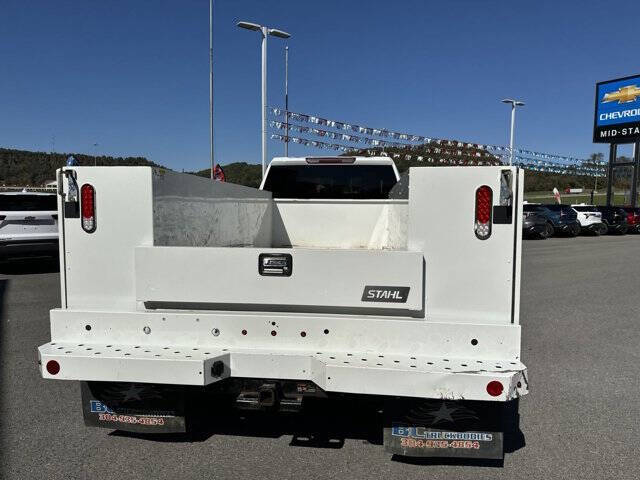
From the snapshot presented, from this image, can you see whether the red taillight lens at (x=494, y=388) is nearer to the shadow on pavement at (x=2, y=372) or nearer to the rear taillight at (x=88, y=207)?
the rear taillight at (x=88, y=207)

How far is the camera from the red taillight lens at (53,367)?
290cm

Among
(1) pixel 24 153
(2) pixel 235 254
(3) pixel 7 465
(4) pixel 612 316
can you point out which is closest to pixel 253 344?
(2) pixel 235 254

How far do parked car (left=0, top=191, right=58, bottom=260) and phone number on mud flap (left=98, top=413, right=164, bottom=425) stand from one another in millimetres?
9470

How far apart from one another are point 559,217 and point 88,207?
27.2 metres

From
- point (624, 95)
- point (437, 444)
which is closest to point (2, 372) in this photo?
Answer: point (437, 444)

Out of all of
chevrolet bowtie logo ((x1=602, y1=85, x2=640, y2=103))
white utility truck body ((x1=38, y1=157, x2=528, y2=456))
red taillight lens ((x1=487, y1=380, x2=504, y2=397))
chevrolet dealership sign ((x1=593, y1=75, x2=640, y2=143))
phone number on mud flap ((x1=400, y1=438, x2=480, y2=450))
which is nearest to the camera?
red taillight lens ((x1=487, y1=380, x2=504, y2=397))

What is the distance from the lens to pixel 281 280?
2957 millimetres

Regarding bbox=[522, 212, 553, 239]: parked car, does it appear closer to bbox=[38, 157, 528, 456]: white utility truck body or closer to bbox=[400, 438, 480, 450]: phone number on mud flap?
bbox=[400, 438, 480, 450]: phone number on mud flap

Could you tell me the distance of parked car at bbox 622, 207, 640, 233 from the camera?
104 ft

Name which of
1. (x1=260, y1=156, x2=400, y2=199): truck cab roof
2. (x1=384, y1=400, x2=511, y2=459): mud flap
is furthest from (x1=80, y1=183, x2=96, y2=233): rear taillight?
(x1=260, y1=156, x2=400, y2=199): truck cab roof

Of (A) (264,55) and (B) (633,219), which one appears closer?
(A) (264,55)

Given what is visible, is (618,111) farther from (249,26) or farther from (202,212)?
(202,212)

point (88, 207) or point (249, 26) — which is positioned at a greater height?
point (249, 26)

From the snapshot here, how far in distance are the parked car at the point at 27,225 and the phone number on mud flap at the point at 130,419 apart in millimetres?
9470
